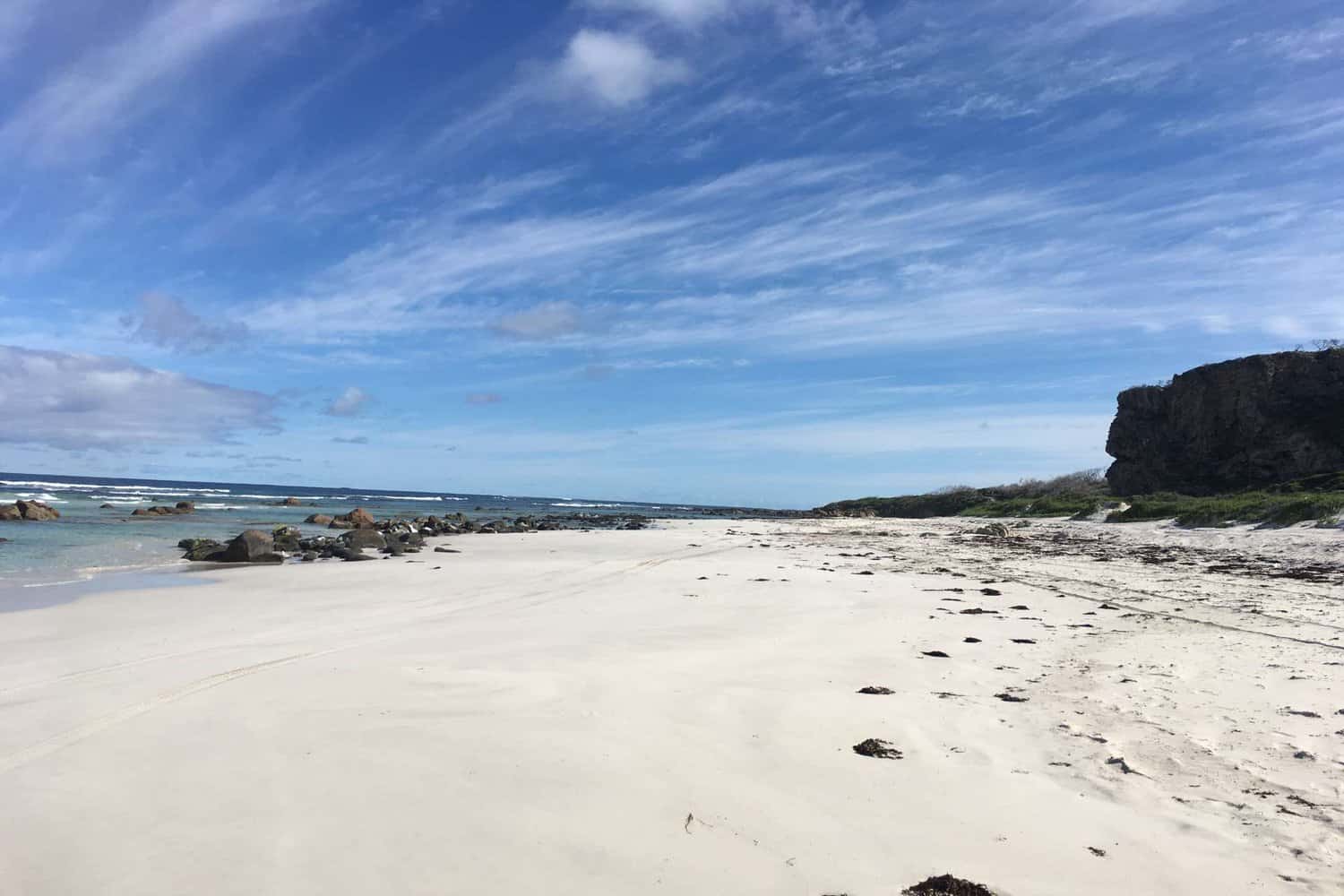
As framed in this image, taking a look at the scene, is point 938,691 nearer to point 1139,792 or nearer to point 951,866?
point 1139,792

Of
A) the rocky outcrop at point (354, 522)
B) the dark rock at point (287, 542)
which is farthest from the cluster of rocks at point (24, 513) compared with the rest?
the dark rock at point (287, 542)

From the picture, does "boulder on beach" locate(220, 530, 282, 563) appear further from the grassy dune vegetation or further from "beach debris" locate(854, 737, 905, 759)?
the grassy dune vegetation

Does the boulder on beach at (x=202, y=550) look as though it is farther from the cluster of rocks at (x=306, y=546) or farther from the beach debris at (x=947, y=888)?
the beach debris at (x=947, y=888)

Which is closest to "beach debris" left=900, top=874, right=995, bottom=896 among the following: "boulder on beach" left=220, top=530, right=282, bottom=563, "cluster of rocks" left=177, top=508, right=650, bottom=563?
"cluster of rocks" left=177, top=508, right=650, bottom=563

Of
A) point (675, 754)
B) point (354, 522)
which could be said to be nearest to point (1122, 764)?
point (675, 754)

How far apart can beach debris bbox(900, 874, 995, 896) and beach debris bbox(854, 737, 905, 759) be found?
1.35 meters

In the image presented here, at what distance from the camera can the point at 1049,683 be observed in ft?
19.1

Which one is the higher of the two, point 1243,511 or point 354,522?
point 1243,511

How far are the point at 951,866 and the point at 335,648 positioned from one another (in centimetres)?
632

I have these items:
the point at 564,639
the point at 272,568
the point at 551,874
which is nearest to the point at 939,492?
the point at 272,568

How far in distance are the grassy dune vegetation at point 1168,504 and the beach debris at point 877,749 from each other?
1854 cm

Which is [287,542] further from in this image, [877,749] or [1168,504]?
[1168,504]

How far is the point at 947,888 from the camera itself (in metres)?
2.90

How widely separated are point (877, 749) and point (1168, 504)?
88.3 feet
